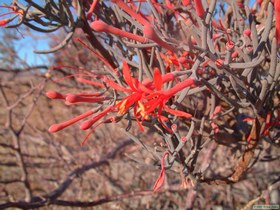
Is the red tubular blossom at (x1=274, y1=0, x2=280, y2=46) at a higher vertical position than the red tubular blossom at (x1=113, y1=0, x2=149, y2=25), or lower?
lower

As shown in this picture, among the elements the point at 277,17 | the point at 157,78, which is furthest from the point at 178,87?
the point at 277,17

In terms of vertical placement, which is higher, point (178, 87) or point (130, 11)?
point (130, 11)

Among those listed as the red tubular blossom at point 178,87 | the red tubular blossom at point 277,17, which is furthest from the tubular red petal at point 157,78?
the red tubular blossom at point 277,17

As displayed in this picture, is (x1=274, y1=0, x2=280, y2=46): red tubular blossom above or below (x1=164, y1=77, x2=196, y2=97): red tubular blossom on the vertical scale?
above

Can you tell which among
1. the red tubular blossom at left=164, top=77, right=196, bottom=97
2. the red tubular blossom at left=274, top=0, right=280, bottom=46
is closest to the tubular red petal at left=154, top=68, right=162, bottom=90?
the red tubular blossom at left=164, top=77, right=196, bottom=97

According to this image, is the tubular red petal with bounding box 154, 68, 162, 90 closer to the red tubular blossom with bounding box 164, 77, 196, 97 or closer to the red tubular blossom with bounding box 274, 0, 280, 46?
the red tubular blossom with bounding box 164, 77, 196, 97

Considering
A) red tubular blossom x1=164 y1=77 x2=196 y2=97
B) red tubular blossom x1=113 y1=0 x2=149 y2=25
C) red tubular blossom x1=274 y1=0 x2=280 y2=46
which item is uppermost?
red tubular blossom x1=113 y1=0 x2=149 y2=25

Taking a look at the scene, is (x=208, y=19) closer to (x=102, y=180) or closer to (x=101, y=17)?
(x=101, y=17)

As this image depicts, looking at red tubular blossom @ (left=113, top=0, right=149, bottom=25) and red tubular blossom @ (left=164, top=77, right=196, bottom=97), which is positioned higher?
red tubular blossom @ (left=113, top=0, right=149, bottom=25)

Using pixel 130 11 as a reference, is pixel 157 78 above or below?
below

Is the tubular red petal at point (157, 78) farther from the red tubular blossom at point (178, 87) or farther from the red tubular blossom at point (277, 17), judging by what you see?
the red tubular blossom at point (277, 17)

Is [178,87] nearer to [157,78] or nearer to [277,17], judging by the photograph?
[157,78]

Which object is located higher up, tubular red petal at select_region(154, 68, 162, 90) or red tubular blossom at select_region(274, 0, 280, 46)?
red tubular blossom at select_region(274, 0, 280, 46)
